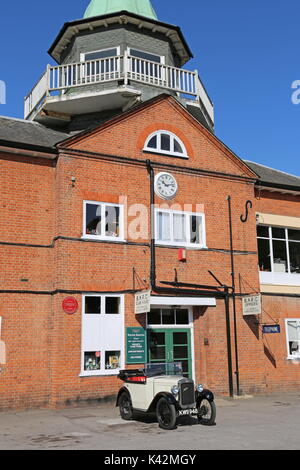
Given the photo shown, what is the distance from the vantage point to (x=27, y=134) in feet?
57.3

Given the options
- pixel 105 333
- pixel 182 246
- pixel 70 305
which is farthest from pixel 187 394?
pixel 182 246

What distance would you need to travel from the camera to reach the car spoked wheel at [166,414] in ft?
34.6

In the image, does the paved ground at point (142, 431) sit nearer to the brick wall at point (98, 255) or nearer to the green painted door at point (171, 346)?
the brick wall at point (98, 255)

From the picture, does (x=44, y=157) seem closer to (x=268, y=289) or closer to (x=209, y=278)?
(x=209, y=278)

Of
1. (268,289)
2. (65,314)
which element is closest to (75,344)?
(65,314)

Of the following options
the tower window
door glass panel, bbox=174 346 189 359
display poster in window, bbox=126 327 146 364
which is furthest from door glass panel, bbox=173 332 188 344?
the tower window

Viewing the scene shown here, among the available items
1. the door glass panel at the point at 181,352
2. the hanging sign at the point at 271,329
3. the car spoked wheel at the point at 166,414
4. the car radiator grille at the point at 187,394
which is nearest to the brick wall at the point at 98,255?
the door glass panel at the point at 181,352

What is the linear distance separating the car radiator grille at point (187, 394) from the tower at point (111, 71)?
1182cm

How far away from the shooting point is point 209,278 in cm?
1764

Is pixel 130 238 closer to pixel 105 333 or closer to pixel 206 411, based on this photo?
pixel 105 333

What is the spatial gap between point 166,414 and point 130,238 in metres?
6.92

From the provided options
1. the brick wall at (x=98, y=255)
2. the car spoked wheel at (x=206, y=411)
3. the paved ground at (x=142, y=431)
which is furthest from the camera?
the brick wall at (x=98, y=255)

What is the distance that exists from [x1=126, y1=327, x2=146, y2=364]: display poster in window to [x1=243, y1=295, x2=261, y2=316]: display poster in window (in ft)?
13.4
